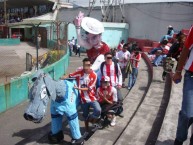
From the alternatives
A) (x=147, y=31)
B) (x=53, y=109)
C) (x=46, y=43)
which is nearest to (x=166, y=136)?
(x=53, y=109)

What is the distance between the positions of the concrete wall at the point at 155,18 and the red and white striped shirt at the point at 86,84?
18.6 metres

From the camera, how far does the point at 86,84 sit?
525 centimetres

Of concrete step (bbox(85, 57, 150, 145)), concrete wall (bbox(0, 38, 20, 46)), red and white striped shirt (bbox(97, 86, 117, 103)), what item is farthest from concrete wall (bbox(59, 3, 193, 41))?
red and white striped shirt (bbox(97, 86, 117, 103))

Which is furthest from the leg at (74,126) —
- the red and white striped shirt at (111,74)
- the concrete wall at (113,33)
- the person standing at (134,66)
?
the concrete wall at (113,33)

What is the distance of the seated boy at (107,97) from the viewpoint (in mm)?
5609

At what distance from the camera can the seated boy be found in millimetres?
5609

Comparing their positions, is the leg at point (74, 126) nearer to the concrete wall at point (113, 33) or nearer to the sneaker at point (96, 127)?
the sneaker at point (96, 127)

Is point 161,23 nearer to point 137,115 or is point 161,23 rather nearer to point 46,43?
point 46,43

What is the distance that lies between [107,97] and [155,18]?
21555 mm

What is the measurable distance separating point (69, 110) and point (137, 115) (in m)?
1.63

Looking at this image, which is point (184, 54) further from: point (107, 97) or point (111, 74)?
point (111, 74)

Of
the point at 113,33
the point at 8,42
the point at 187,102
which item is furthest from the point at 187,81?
the point at 8,42

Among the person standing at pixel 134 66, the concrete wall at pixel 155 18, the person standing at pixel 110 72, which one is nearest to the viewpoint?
the person standing at pixel 110 72

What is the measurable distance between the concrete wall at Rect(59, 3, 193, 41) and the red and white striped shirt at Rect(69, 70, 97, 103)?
→ 18632 mm
